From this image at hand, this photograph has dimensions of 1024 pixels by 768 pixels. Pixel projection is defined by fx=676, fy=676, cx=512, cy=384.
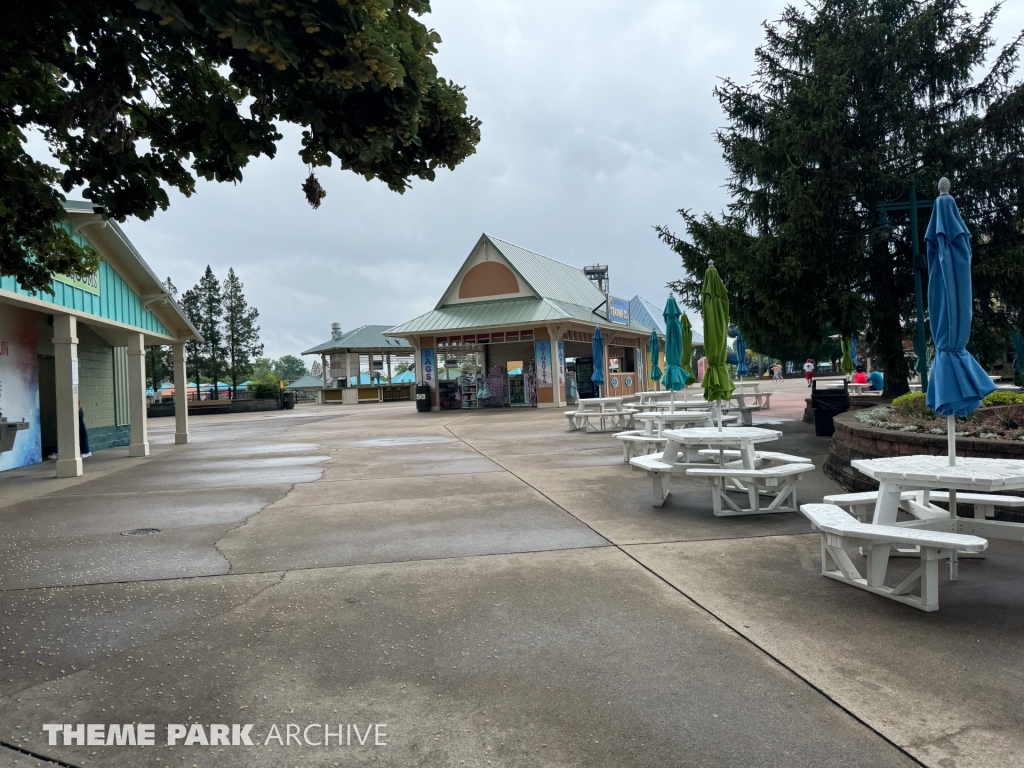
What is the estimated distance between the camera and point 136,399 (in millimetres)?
15289

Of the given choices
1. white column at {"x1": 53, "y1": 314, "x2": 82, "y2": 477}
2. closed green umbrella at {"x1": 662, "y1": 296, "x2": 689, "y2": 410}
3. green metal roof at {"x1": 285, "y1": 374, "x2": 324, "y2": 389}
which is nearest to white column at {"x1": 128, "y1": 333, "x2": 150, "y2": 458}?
white column at {"x1": 53, "y1": 314, "x2": 82, "y2": 477}

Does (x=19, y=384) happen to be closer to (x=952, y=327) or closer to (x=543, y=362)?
(x=952, y=327)

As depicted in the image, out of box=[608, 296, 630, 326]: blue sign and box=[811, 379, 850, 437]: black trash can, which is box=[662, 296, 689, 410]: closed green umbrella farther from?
box=[608, 296, 630, 326]: blue sign

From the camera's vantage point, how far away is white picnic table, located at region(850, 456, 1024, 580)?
4.03m

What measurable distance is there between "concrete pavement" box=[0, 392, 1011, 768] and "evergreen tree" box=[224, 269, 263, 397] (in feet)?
155

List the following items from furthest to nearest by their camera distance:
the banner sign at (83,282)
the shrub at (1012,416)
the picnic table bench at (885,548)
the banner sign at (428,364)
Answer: the banner sign at (428,364), the banner sign at (83,282), the shrub at (1012,416), the picnic table bench at (885,548)

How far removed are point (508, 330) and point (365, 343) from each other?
21208mm

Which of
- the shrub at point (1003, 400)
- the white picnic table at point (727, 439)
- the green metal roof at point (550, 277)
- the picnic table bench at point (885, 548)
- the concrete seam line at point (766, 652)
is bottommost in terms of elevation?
the concrete seam line at point (766, 652)

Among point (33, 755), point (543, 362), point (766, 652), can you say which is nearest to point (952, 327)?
point (766, 652)

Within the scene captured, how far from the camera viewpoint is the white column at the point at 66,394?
38.2ft

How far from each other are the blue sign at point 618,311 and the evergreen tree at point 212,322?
3247 cm

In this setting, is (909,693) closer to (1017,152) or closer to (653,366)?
(1017,152)

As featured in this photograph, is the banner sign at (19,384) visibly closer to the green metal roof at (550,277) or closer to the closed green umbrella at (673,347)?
the closed green umbrella at (673,347)

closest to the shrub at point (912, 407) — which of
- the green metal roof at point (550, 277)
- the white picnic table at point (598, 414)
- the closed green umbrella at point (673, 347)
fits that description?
the closed green umbrella at point (673, 347)
